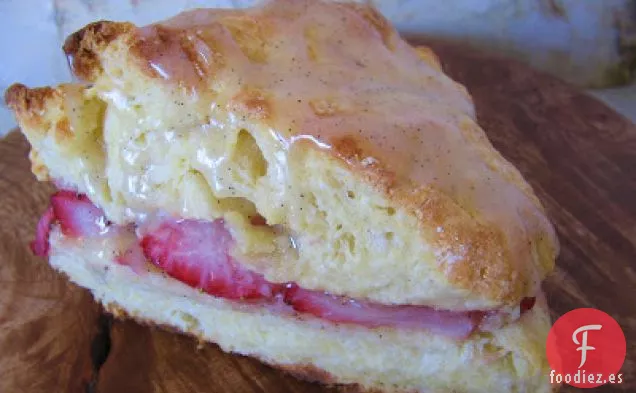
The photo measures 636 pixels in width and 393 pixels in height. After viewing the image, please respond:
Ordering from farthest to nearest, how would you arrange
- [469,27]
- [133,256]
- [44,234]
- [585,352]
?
[469,27] → [44,234] → [133,256] → [585,352]

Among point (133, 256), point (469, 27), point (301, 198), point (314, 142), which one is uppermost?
point (314, 142)

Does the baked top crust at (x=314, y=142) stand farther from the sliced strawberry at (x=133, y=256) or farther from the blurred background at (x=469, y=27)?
the blurred background at (x=469, y=27)

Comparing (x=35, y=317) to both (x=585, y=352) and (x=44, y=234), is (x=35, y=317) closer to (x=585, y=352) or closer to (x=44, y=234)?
(x=44, y=234)

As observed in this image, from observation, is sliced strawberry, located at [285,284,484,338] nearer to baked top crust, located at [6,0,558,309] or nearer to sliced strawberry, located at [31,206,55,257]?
baked top crust, located at [6,0,558,309]

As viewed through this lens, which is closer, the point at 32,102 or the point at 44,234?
the point at 32,102

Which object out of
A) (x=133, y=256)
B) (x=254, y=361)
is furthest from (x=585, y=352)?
(x=133, y=256)

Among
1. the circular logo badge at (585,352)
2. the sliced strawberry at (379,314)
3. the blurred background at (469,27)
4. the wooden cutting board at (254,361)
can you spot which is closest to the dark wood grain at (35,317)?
the wooden cutting board at (254,361)

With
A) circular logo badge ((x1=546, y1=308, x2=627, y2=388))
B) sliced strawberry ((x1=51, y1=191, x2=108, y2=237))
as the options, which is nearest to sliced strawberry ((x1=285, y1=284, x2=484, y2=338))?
circular logo badge ((x1=546, y1=308, x2=627, y2=388))
